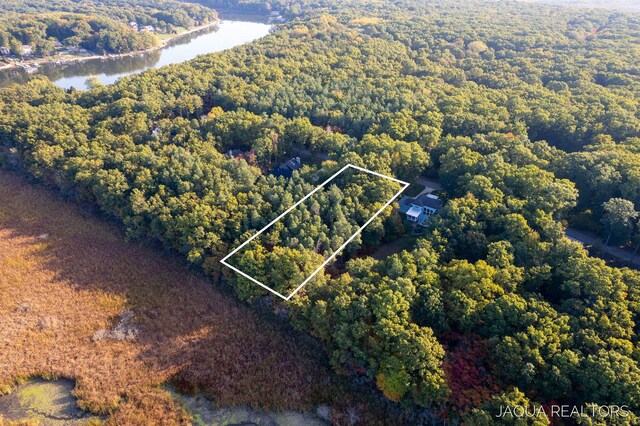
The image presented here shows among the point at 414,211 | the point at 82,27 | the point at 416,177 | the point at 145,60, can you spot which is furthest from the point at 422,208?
the point at 82,27

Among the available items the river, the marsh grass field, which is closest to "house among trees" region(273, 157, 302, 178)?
the marsh grass field

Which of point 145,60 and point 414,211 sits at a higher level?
point 414,211

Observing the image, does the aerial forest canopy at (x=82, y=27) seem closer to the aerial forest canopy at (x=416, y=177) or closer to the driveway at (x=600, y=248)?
the aerial forest canopy at (x=416, y=177)

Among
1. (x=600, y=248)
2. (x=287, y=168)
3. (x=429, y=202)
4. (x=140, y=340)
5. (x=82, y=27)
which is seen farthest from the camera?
(x=82, y=27)

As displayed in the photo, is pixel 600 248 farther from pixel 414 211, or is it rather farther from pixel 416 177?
pixel 416 177

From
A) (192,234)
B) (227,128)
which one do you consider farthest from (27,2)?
(192,234)

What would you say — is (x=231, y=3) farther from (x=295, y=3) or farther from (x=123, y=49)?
(x=123, y=49)

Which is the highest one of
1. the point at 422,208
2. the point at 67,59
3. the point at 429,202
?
the point at 429,202
